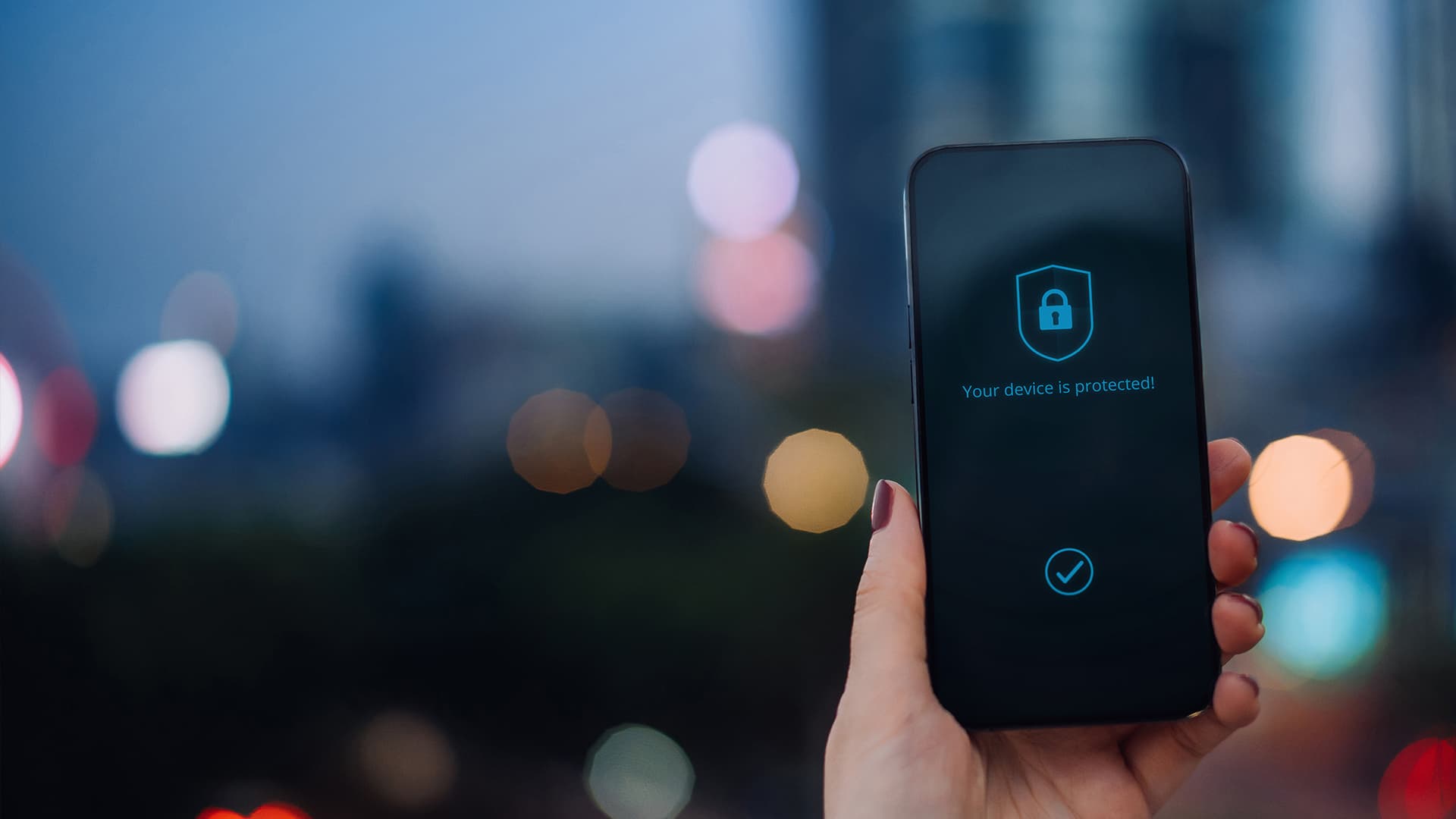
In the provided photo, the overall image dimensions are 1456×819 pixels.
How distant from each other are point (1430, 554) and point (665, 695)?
1.63m

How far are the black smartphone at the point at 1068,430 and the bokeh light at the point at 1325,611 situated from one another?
1420mm

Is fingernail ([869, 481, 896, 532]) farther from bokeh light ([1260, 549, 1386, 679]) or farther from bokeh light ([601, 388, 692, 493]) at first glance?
bokeh light ([1260, 549, 1386, 679])

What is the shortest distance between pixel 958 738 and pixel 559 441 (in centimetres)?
156

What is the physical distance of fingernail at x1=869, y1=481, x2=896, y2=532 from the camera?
589mm

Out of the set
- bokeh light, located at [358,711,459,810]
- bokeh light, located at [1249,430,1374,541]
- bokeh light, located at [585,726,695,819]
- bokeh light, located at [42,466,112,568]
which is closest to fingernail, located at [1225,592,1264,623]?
bokeh light, located at [1249,430,1374,541]

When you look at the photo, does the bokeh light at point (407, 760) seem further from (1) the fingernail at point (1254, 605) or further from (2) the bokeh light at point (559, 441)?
(1) the fingernail at point (1254, 605)

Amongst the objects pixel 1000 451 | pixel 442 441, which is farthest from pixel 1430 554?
pixel 442 441

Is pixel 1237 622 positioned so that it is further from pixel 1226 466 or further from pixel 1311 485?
pixel 1311 485

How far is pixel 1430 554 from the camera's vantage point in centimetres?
162

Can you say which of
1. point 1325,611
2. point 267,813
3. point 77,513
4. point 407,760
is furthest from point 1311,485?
point 77,513

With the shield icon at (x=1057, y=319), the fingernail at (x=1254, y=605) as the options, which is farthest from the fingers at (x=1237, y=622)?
the shield icon at (x=1057, y=319)

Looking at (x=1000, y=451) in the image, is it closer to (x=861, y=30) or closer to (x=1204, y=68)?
(x=1204, y=68)

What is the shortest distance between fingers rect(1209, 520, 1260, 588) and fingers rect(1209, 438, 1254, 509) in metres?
0.07

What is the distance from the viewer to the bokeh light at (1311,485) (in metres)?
1.59
